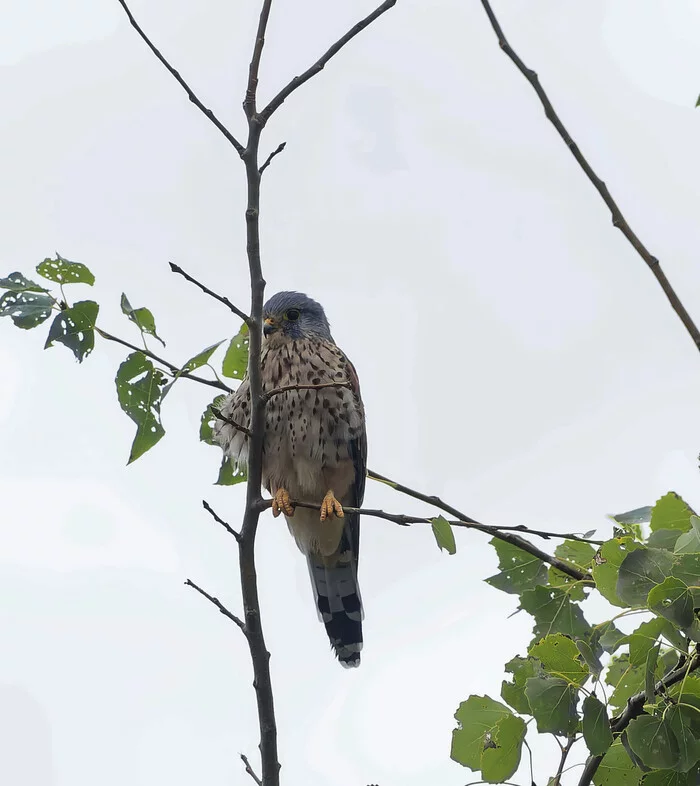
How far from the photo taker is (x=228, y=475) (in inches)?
143

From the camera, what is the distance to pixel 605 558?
2137 mm

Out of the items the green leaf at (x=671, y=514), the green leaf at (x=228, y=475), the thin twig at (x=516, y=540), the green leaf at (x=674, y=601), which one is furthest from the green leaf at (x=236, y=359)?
the green leaf at (x=674, y=601)

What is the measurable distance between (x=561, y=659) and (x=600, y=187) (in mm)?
1037

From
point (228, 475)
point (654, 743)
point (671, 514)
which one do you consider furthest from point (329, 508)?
point (654, 743)

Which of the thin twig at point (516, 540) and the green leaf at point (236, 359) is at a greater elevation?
the green leaf at point (236, 359)

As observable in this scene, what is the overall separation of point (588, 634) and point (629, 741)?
409 mm

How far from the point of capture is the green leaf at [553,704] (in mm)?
2119

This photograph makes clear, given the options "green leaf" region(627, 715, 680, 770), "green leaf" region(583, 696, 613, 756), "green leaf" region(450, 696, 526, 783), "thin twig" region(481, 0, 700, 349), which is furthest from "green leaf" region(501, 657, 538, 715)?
"thin twig" region(481, 0, 700, 349)

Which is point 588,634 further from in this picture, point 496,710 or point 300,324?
point 300,324

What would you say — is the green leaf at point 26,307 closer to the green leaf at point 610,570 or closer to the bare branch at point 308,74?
the bare branch at point 308,74

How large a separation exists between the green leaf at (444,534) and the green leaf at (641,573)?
58 cm

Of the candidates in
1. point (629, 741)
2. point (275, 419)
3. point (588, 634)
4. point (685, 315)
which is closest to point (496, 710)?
point (588, 634)

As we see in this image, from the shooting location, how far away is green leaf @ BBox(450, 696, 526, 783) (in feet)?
7.35

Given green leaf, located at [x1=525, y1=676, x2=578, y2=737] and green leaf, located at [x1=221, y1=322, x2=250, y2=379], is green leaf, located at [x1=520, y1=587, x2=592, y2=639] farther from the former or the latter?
green leaf, located at [x1=221, y1=322, x2=250, y2=379]
